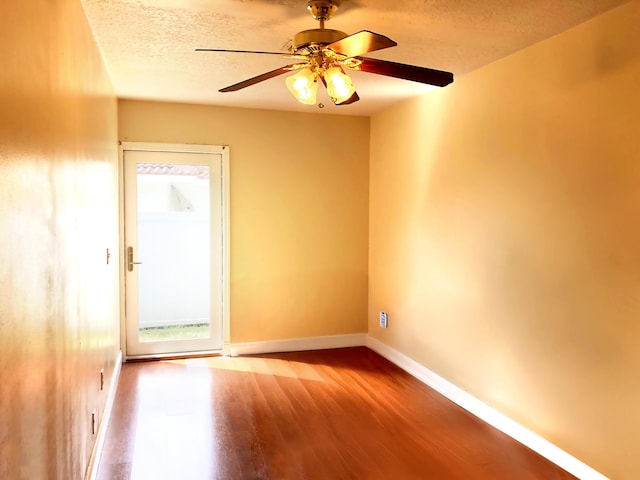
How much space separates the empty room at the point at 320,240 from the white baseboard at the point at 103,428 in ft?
0.18

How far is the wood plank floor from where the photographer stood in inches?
108

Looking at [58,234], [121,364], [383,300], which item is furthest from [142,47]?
[383,300]

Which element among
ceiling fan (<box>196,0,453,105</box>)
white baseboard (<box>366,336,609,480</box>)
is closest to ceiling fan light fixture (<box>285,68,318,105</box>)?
ceiling fan (<box>196,0,453,105</box>)

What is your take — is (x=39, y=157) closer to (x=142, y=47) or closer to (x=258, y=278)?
(x=142, y=47)

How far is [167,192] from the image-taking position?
15.4 ft

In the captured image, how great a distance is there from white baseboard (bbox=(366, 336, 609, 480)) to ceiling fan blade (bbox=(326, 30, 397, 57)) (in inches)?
95.0

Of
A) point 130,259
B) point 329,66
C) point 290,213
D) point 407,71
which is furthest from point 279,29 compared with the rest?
point 130,259

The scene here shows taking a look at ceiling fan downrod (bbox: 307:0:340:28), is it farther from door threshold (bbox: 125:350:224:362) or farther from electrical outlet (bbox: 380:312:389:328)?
door threshold (bbox: 125:350:224:362)

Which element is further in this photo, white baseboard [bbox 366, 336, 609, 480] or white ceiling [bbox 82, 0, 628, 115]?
white baseboard [bbox 366, 336, 609, 480]

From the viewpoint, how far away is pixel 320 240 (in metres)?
5.12

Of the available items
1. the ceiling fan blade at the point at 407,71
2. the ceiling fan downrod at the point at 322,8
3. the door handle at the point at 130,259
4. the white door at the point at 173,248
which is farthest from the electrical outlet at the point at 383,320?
the ceiling fan downrod at the point at 322,8

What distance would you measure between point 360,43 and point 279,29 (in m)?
0.91

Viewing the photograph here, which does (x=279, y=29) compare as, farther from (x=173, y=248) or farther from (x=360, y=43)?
(x=173, y=248)

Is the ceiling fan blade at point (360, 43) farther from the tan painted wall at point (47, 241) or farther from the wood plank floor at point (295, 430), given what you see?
the wood plank floor at point (295, 430)
